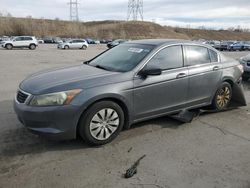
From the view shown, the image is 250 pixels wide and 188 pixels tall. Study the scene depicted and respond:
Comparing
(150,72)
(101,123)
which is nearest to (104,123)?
(101,123)

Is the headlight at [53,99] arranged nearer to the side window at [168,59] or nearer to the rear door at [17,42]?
the side window at [168,59]

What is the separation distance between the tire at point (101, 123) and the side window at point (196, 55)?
5.88 ft

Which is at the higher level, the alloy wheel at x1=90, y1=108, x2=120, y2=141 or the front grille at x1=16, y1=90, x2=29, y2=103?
the front grille at x1=16, y1=90, x2=29, y2=103

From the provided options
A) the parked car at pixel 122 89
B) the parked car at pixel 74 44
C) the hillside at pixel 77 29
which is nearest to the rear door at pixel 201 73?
the parked car at pixel 122 89

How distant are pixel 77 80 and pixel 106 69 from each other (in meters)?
0.75

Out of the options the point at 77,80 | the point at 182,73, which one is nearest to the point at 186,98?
the point at 182,73

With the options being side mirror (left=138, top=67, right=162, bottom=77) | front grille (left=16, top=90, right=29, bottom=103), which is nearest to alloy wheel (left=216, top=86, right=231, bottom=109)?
side mirror (left=138, top=67, right=162, bottom=77)

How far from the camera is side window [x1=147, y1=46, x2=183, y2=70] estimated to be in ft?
15.3

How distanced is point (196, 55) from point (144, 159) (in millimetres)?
2497

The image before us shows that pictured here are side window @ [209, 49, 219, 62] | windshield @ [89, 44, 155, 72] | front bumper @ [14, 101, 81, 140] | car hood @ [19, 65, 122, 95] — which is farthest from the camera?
side window @ [209, 49, 219, 62]

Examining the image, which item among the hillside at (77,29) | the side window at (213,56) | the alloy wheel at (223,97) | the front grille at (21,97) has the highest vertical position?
the hillside at (77,29)

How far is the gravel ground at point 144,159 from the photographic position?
321 centimetres

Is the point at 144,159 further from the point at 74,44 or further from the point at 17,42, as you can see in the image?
the point at 74,44

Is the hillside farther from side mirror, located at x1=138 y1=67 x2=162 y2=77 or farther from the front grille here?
side mirror, located at x1=138 y1=67 x2=162 y2=77
